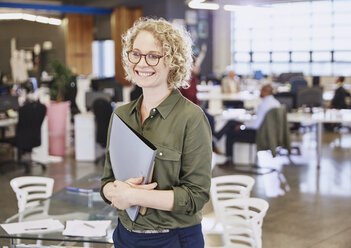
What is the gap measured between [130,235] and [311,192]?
5.64 metres

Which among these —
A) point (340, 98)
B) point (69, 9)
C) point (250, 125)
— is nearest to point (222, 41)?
point (69, 9)

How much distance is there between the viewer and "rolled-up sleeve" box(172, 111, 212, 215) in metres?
1.92

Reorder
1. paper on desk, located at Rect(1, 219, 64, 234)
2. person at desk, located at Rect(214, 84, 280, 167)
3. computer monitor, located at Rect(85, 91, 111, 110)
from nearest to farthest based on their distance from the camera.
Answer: paper on desk, located at Rect(1, 219, 64, 234), person at desk, located at Rect(214, 84, 280, 167), computer monitor, located at Rect(85, 91, 111, 110)

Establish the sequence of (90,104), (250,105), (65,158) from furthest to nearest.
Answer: (250,105), (90,104), (65,158)

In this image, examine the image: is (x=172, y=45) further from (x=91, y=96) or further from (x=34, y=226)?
(x=91, y=96)

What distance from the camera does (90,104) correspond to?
34.4 feet

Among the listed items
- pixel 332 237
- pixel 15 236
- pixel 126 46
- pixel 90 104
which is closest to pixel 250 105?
pixel 90 104

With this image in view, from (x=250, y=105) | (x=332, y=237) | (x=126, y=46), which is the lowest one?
(x=332, y=237)

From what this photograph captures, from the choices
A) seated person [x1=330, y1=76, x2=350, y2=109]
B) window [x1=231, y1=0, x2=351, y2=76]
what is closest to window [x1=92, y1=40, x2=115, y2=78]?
window [x1=231, y1=0, x2=351, y2=76]

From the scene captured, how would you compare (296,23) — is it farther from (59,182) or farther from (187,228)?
(187,228)

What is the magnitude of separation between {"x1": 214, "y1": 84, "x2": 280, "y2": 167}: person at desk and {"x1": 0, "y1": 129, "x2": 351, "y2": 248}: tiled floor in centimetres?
50

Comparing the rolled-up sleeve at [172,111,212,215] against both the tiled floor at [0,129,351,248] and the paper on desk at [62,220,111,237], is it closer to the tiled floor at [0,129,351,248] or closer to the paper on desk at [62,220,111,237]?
the paper on desk at [62,220,111,237]

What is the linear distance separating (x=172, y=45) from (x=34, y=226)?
1.83m

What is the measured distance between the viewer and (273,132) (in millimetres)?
7750
